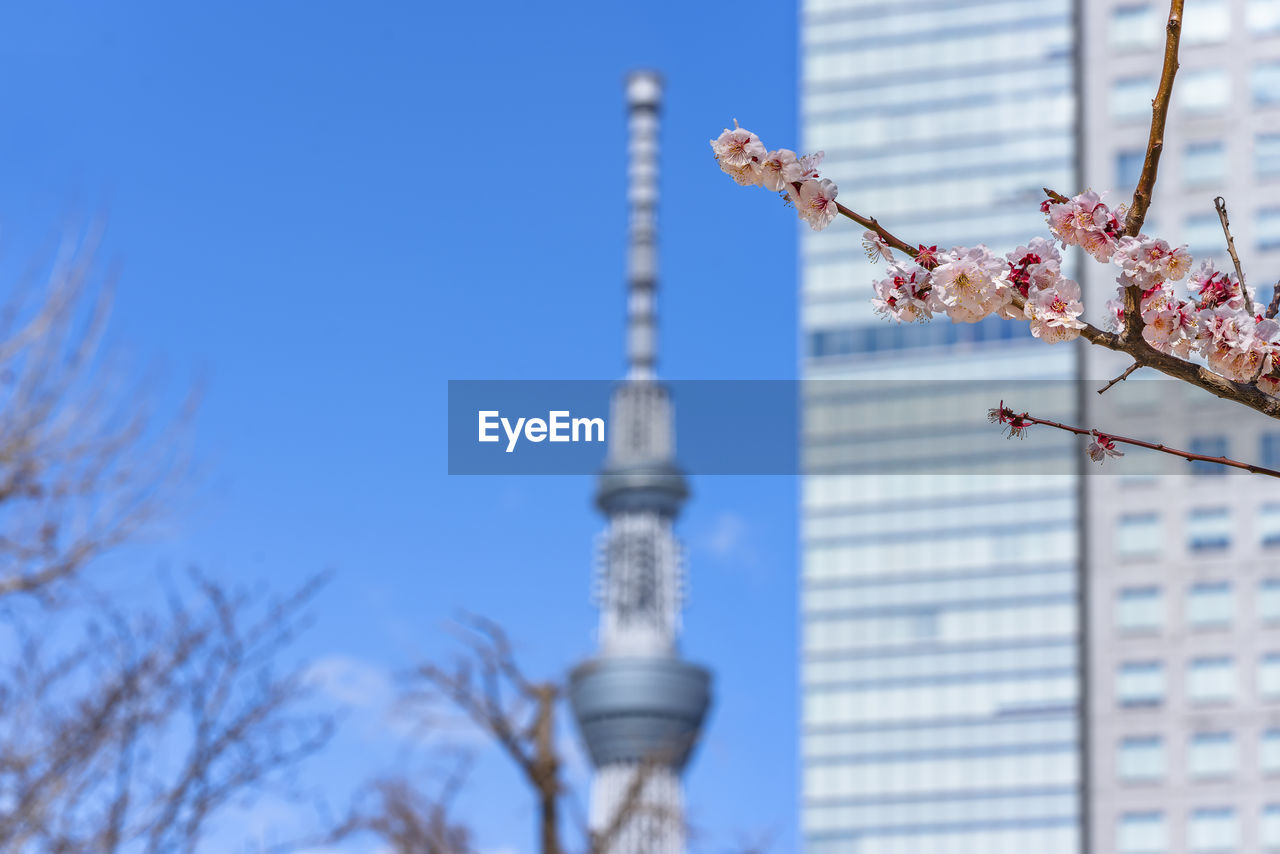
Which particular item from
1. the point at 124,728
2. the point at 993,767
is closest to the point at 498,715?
the point at 124,728

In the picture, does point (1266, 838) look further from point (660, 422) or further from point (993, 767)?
point (660, 422)

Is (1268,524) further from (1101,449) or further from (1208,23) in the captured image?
(1101,449)

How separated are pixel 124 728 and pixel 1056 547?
6035 cm

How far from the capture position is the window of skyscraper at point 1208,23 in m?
48.8

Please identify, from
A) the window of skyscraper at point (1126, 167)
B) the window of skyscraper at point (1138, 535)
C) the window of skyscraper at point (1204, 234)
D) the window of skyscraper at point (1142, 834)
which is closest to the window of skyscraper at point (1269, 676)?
the window of skyscraper at point (1138, 535)

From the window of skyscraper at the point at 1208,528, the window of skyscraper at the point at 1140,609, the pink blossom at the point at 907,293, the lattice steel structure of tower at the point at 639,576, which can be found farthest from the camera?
the lattice steel structure of tower at the point at 639,576

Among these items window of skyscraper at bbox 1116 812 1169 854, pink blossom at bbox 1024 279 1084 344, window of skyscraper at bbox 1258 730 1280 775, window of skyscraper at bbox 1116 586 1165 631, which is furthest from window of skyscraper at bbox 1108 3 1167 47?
pink blossom at bbox 1024 279 1084 344

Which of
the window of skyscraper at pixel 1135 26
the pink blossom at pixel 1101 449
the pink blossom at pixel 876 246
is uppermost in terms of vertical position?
the window of skyscraper at pixel 1135 26

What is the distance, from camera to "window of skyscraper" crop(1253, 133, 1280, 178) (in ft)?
161

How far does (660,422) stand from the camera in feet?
337

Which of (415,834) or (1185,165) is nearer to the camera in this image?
(415,834)

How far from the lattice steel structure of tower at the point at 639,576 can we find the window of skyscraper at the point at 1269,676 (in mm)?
47799

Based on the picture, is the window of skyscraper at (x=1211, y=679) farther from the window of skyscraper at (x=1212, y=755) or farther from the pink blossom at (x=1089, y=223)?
the pink blossom at (x=1089, y=223)

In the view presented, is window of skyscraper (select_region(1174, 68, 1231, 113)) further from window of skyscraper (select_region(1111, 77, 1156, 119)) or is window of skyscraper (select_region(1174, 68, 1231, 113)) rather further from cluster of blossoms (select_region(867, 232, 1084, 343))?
cluster of blossoms (select_region(867, 232, 1084, 343))
